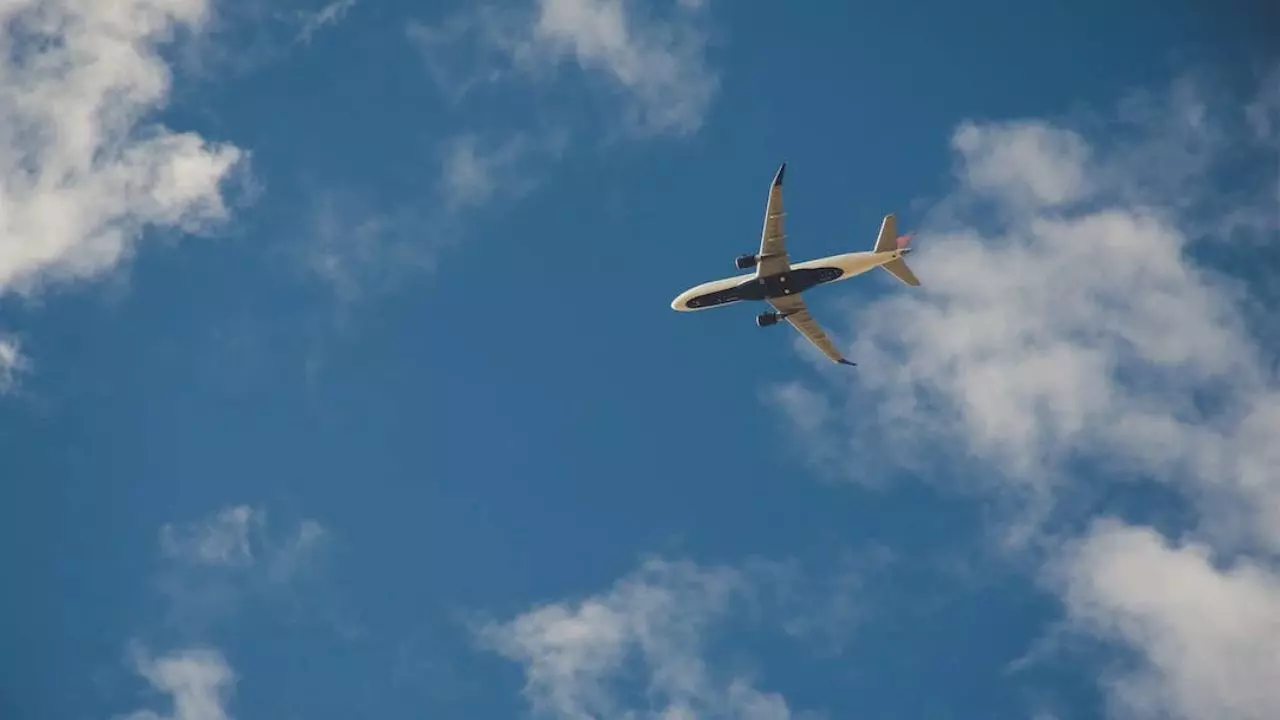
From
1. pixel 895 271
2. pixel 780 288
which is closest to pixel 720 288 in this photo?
pixel 780 288

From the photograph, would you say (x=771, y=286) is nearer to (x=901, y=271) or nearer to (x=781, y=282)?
(x=781, y=282)

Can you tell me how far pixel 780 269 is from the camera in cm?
13388

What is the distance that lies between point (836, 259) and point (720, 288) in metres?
10.2

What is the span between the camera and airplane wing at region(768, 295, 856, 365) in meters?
138

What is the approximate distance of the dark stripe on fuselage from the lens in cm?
13350

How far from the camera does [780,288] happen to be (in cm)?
13500

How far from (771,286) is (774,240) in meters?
4.24

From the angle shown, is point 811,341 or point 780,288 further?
point 811,341

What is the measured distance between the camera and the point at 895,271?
134 meters

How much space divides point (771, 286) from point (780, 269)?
187 centimetres

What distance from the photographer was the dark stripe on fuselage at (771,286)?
5256 inches

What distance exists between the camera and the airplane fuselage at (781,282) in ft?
433

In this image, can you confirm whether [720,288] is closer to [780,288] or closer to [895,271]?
[780,288]

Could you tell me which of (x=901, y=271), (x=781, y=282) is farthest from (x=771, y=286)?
(x=901, y=271)
